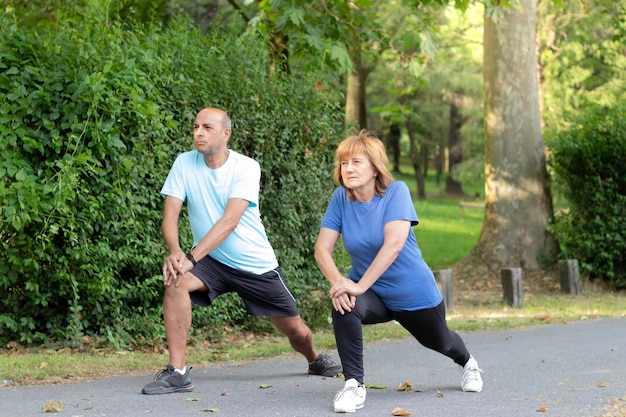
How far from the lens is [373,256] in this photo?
21.4 feet

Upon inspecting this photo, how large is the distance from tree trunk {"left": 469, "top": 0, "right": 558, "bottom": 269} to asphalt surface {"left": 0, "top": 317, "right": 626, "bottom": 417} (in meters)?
6.93

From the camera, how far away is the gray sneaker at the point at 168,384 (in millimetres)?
6832

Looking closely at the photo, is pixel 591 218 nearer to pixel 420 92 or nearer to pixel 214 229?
pixel 214 229

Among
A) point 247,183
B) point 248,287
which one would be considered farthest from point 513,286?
point 247,183

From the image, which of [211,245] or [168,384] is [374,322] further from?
[168,384]

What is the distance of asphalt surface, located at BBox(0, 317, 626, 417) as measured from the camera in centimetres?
632

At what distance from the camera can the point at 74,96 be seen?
8.41 metres

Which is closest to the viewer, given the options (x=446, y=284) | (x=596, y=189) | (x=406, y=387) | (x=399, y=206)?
(x=399, y=206)

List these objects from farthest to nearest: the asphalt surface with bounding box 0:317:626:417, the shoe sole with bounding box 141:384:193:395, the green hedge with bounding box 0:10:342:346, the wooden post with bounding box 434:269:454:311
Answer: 1. the wooden post with bounding box 434:269:454:311
2. the green hedge with bounding box 0:10:342:346
3. the shoe sole with bounding box 141:384:193:395
4. the asphalt surface with bounding box 0:317:626:417

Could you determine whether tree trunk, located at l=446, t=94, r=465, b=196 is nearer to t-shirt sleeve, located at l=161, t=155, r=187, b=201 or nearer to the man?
the man

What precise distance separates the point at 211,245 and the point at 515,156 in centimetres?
1063

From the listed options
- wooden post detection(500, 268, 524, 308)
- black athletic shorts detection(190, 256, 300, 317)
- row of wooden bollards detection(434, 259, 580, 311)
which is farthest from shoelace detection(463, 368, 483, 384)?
wooden post detection(500, 268, 524, 308)

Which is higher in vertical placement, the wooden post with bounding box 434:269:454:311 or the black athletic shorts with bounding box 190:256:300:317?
the black athletic shorts with bounding box 190:256:300:317

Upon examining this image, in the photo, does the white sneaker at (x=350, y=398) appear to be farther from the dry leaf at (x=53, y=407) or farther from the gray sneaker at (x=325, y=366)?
the dry leaf at (x=53, y=407)
